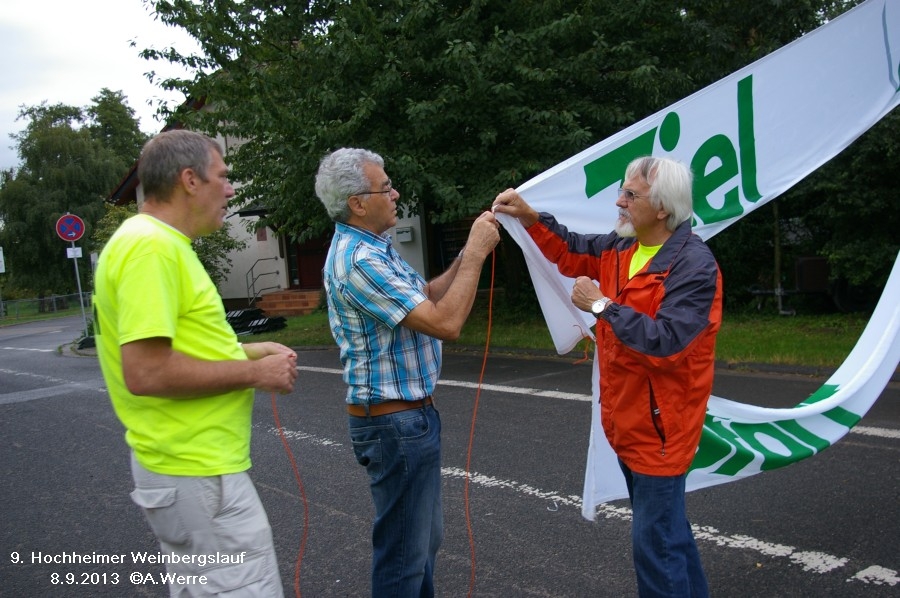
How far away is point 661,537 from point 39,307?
47.4 metres

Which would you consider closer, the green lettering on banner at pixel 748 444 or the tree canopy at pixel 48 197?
the green lettering on banner at pixel 748 444

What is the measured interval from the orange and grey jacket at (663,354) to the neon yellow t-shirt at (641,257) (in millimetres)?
105

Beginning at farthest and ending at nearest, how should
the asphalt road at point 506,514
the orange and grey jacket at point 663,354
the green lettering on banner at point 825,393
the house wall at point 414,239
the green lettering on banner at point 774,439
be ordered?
the house wall at point 414,239
the green lettering on banner at point 825,393
the asphalt road at point 506,514
the green lettering on banner at point 774,439
the orange and grey jacket at point 663,354

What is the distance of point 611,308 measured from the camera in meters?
2.71

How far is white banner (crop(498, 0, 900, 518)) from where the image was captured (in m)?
3.92

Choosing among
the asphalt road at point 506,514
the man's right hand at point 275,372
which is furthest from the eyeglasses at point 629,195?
the asphalt road at point 506,514

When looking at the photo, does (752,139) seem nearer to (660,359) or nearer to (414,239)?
(660,359)

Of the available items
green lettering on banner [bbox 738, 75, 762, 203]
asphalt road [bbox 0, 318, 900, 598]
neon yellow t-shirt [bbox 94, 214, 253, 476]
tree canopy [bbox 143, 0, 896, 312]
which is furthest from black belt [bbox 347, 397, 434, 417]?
tree canopy [bbox 143, 0, 896, 312]

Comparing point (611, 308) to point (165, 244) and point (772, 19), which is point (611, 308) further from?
point (772, 19)

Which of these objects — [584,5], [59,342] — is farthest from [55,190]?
[584,5]

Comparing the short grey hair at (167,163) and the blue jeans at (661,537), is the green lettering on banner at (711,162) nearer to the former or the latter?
the blue jeans at (661,537)

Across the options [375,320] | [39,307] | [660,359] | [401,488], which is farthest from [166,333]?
[39,307]

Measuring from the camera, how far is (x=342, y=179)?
2.77m

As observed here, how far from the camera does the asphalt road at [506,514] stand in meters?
3.76
